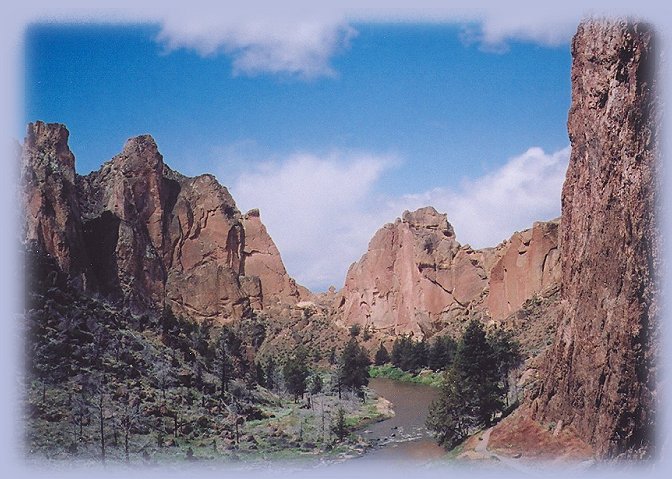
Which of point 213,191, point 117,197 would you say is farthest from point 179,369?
point 213,191

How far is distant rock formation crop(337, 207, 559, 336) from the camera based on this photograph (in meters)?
96.3

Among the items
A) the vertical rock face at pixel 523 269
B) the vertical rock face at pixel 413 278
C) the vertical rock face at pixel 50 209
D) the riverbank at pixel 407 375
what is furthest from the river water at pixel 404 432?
the vertical rock face at pixel 413 278

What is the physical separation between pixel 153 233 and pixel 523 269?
72719mm

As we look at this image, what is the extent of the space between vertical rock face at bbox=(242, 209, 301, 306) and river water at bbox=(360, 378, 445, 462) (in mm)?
69170

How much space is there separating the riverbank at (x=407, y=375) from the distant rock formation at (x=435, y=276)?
1853cm

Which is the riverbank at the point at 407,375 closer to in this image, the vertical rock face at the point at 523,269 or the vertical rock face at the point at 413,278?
the vertical rock face at the point at 523,269

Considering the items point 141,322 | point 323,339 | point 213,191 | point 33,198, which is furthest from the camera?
point 213,191

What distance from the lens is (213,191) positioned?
146250 mm

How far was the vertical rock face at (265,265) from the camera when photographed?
139250mm

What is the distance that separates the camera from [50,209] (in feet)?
267

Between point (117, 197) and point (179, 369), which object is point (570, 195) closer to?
point (179, 369)

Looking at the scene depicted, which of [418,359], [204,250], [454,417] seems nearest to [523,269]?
[418,359]

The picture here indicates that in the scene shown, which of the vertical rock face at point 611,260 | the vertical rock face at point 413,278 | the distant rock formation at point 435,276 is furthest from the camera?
the vertical rock face at point 413,278

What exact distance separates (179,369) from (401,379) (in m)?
46.5
